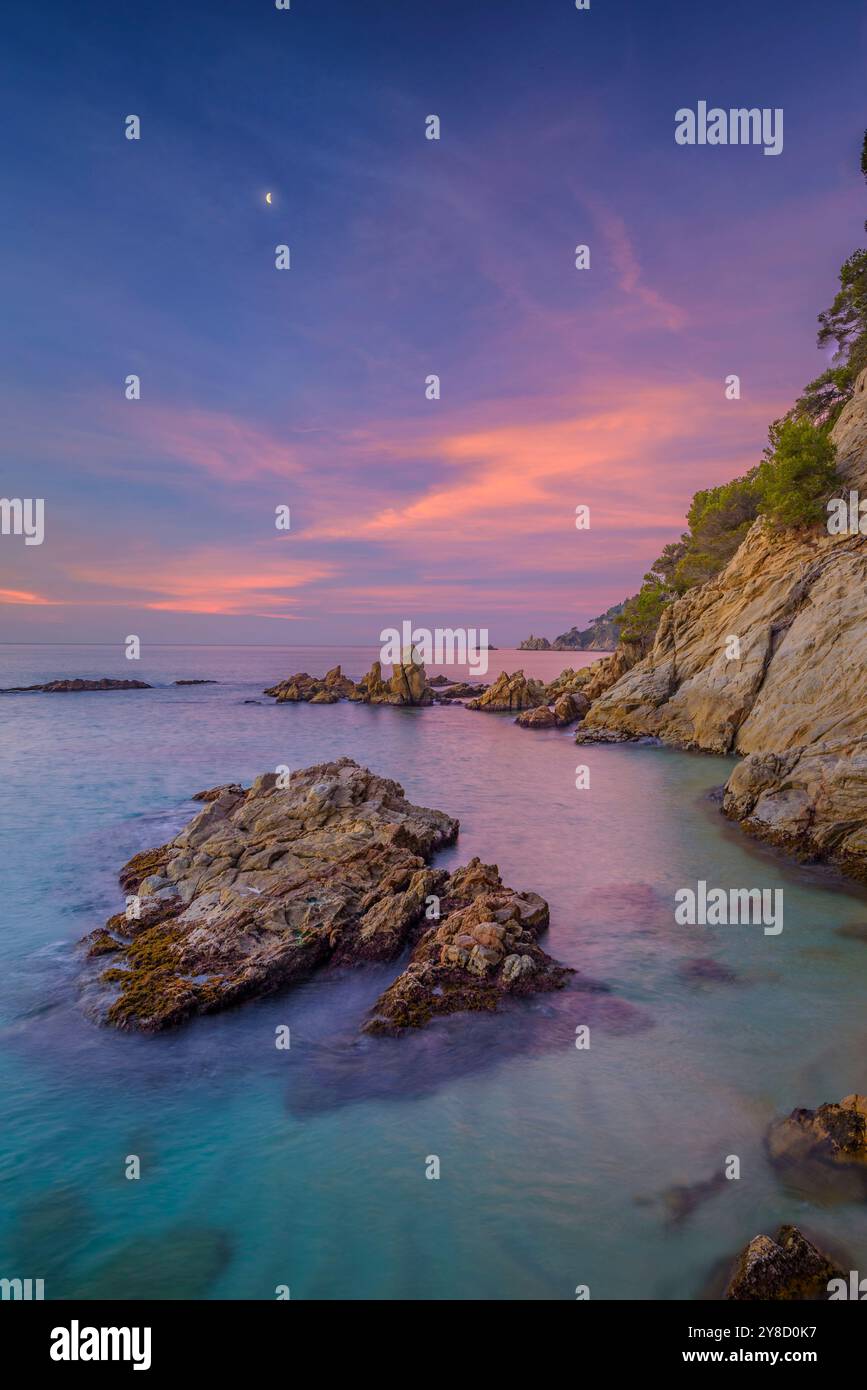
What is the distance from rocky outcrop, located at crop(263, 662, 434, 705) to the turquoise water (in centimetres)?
6652

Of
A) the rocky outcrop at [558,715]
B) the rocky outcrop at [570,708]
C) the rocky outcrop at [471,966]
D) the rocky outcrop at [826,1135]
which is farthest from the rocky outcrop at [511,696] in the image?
the rocky outcrop at [826,1135]

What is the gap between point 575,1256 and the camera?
7707 mm

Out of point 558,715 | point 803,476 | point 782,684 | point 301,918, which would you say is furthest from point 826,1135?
point 558,715

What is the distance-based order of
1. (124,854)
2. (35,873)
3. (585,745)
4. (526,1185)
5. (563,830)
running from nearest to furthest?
(526,1185)
(35,873)
(124,854)
(563,830)
(585,745)

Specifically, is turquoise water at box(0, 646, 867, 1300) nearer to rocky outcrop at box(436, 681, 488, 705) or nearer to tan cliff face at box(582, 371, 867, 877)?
tan cliff face at box(582, 371, 867, 877)

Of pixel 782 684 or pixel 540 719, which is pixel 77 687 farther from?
pixel 782 684

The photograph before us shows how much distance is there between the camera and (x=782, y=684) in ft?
109

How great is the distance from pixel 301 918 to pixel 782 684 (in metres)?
27.5

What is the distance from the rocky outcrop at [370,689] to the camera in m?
86.6

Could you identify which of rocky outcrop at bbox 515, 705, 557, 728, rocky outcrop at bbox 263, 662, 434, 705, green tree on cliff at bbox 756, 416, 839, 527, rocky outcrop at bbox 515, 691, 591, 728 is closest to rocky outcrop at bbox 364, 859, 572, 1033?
green tree on cliff at bbox 756, 416, 839, 527

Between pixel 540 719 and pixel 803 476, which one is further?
pixel 540 719

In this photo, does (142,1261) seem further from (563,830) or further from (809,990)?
(563,830)

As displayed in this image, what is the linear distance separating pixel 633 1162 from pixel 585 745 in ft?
137
